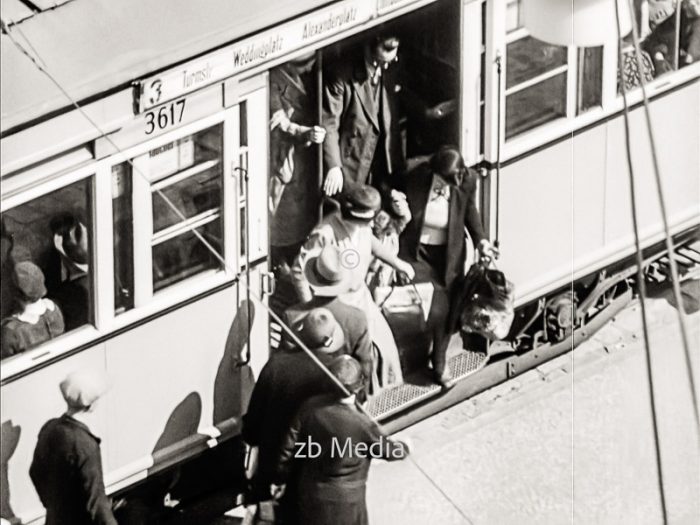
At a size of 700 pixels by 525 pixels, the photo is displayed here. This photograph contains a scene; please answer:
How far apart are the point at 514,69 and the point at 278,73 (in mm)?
852

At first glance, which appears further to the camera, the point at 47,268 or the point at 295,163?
the point at 295,163

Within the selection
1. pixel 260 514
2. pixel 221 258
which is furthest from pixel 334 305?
pixel 260 514

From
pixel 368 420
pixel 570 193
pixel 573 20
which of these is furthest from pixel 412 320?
pixel 573 20

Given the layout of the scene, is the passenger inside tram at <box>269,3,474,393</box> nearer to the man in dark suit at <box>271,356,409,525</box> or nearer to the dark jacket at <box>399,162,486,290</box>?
the dark jacket at <box>399,162,486,290</box>

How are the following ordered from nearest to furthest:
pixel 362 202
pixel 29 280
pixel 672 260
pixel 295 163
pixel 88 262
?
pixel 29 280, pixel 88 262, pixel 295 163, pixel 362 202, pixel 672 260

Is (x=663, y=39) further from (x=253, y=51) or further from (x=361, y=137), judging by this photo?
(x=253, y=51)

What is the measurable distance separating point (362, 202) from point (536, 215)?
26.9 inches

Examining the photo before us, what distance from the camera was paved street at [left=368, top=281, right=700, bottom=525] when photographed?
5871 mm

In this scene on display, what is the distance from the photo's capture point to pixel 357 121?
547cm

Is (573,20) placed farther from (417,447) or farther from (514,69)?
(417,447)

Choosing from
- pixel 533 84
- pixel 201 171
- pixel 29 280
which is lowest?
pixel 29 280

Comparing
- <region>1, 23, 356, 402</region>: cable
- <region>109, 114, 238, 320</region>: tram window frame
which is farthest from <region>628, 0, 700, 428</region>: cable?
<region>109, 114, 238, 320</region>: tram window frame

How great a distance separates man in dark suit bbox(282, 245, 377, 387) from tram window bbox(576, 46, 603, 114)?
3.40 ft

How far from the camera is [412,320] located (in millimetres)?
5703
